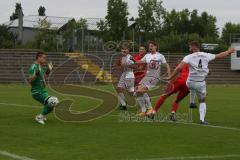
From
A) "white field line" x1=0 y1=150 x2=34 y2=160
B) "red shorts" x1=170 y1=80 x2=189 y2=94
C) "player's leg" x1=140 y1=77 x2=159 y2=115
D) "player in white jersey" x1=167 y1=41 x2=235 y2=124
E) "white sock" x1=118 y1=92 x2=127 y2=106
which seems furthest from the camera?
"white sock" x1=118 y1=92 x2=127 y2=106

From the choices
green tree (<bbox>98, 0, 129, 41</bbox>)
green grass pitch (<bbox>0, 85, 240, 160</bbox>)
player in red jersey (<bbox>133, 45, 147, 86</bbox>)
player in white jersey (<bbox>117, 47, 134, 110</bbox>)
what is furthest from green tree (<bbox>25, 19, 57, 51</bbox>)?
green grass pitch (<bbox>0, 85, 240, 160</bbox>)

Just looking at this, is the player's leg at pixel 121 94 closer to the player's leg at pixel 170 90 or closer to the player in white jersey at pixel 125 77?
the player in white jersey at pixel 125 77

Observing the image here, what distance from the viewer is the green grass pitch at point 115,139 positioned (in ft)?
Result: 31.3

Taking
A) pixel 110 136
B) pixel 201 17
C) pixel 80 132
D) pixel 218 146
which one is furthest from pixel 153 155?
pixel 201 17

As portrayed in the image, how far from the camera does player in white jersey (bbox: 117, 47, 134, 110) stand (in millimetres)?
18164

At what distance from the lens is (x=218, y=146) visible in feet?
34.7

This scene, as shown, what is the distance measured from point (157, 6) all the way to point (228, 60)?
1262 inches

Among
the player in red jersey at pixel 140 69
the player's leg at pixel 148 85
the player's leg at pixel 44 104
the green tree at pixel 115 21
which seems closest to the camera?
the player's leg at pixel 44 104

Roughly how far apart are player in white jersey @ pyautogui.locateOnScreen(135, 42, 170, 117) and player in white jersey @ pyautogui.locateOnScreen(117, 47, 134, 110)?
173 centimetres

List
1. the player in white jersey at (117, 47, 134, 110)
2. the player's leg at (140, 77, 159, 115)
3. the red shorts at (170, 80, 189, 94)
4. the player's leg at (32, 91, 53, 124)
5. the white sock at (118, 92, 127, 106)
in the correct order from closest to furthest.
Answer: the player's leg at (32, 91, 53, 124), the red shorts at (170, 80, 189, 94), the player's leg at (140, 77, 159, 115), the player in white jersey at (117, 47, 134, 110), the white sock at (118, 92, 127, 106)

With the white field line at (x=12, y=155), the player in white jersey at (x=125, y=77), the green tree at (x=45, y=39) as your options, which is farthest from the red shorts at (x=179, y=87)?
the green tree at (x=45, y=39)

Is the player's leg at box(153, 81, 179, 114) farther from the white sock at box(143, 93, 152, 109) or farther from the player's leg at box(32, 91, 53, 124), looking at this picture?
the player's leg at box(32, 91, 53, 124)

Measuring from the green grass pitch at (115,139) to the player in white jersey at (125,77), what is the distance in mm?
2668

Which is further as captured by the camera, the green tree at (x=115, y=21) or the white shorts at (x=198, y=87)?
the green tree at (x=115, y=21)
